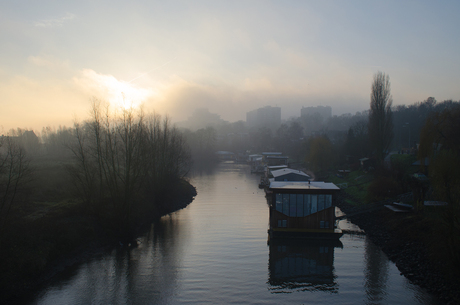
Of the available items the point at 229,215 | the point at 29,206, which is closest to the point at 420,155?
the point at 229,215

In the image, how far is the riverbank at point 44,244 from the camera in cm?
981

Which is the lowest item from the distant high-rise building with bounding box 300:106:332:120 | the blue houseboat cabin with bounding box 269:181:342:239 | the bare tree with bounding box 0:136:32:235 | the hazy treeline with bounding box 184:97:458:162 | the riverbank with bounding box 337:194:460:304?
the riverbank with bounding box 337:194:460:304

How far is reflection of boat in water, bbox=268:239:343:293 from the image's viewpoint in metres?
10.8

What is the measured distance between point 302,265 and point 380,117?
998 inches

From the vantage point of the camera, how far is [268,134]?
85.7 meters

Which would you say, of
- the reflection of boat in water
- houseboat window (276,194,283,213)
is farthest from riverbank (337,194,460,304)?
houseboat window (276,194,283,213)

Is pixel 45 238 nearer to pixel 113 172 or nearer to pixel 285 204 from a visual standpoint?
pixel 113 172

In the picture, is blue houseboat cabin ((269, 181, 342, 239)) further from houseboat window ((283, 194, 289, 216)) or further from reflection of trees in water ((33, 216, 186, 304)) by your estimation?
reflection of trees in water ((33, 216, 186, 304))

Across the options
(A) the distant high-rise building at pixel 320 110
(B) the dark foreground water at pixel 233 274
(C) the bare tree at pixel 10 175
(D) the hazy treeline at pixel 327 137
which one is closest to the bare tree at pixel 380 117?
(D) the hazy treeline at pixel 327 137

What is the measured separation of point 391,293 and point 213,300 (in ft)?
20.2

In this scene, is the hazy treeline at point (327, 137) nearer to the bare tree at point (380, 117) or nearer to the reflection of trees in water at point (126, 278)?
the bare tree at point (380, 117)

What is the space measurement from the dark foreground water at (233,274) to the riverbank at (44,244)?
700 mm

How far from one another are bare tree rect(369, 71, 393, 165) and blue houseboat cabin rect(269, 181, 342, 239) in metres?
20.1

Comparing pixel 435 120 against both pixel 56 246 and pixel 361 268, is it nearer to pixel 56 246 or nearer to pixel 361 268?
pixel 361 268
